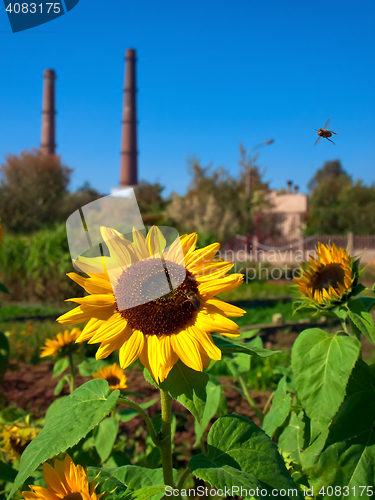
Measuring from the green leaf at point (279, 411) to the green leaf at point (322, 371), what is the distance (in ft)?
0.61

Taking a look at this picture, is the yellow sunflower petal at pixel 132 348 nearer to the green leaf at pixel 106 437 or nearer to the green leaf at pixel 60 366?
the green leaf at pixel 106 437

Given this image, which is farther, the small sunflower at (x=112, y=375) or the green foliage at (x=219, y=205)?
the green foliage at (x=219, y=205)


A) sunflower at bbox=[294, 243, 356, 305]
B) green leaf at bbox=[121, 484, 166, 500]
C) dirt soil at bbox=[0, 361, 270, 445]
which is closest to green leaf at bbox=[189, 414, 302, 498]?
green leaf at bbox=[121, 484, 166, 500]

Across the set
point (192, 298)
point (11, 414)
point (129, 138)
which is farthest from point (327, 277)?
point (129, 138)

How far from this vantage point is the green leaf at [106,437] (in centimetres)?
168

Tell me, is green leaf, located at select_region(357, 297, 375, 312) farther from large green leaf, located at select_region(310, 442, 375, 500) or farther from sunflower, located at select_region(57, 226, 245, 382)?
sunflower, located at select_region(57, 226, 245, 382)

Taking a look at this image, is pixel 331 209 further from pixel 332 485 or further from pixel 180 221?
pixel 332 485

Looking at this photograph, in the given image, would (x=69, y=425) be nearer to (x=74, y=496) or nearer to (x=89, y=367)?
(x=74, y=496)

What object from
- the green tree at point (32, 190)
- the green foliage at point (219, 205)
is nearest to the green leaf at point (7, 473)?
the green foliage at point (219, 205)

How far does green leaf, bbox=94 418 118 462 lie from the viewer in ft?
5.52

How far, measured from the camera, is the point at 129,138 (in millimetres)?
38281

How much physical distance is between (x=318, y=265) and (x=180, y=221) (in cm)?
2083

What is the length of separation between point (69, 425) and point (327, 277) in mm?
1094

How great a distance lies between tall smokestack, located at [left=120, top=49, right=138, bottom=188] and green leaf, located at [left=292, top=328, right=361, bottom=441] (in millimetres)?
38307
